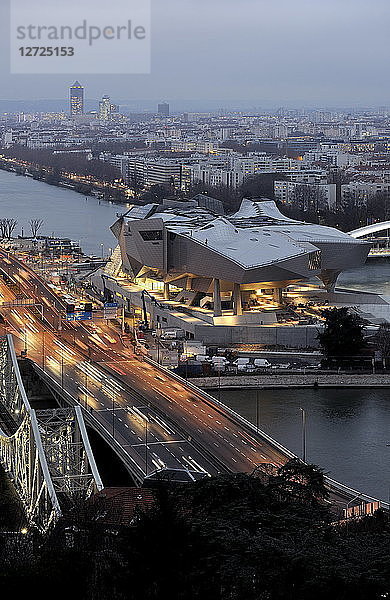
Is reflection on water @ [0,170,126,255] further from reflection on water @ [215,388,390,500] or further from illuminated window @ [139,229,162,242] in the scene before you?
reflection on water @ [215,388,390,500]

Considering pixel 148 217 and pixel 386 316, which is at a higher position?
pixel 148 217

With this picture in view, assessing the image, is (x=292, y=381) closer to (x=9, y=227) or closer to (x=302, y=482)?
(x=302, y=482)

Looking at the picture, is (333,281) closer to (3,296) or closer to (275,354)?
(275,354)

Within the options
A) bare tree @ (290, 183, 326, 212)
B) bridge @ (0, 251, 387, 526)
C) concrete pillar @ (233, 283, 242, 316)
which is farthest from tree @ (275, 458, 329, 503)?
bare tree @ (290, 183, 326, 212)

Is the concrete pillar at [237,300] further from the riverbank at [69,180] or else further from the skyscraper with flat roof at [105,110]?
the skyscraper with flat roof at [105,110]

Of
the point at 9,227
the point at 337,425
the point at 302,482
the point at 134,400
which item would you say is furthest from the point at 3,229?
the point at 302,482

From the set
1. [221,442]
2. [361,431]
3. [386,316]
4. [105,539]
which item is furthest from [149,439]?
[386,316]
